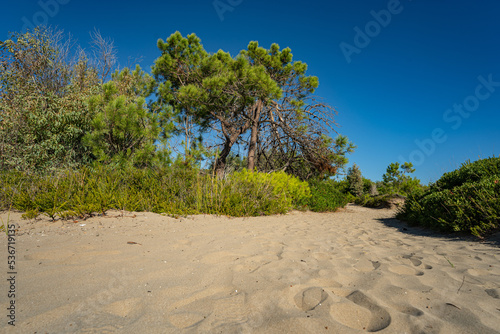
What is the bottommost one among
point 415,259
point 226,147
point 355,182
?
point 415,259

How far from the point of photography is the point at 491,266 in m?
2.05

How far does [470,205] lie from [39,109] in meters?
12.2

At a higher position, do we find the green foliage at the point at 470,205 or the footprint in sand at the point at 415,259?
the green foliage at the point at 470,205

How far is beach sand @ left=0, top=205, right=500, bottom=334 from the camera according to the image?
1149 millimetres

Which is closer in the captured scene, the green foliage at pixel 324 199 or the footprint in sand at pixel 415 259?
the footprint in sand at pixel 415 259

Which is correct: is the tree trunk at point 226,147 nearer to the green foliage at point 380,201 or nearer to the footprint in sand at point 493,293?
the green foliage at point 380,201

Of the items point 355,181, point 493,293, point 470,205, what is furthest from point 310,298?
point 355,181

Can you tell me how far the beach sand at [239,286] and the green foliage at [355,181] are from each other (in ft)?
36.3

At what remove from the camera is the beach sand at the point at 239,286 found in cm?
115

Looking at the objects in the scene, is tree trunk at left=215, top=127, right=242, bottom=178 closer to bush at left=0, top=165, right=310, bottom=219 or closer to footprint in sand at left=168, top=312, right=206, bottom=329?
bush at left=0, top=165, right=310, bottom=219

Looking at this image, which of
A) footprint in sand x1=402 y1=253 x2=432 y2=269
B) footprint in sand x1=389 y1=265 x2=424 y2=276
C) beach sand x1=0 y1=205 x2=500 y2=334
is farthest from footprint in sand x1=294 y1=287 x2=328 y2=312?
footprint in sand x1=402 y1=253 x2=432 y2=269

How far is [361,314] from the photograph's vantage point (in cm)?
125

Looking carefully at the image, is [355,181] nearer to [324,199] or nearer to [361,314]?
[324,199]

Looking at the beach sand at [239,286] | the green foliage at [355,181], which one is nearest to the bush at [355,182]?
the green foliage at [355,181]
